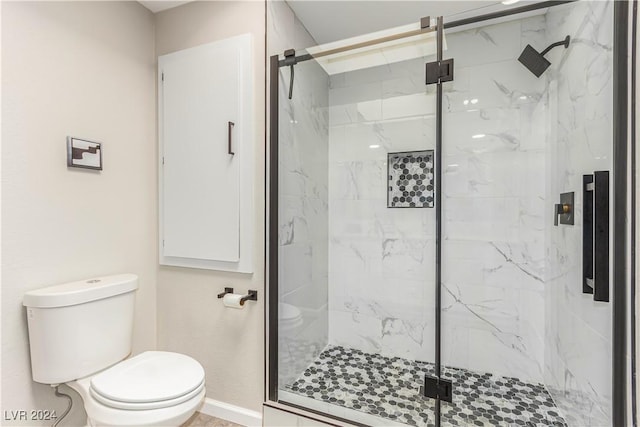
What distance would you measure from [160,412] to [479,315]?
62.0 inches

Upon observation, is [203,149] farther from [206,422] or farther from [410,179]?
[206,422]

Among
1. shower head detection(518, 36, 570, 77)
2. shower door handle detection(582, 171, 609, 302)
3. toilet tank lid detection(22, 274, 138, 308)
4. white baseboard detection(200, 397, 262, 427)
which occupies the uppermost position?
shower head detection(518, 36, 570, 77)

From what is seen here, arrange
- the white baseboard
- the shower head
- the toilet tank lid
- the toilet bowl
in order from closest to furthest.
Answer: the toilet bowl, the toilet tank lid, the shower head, the white baseboard

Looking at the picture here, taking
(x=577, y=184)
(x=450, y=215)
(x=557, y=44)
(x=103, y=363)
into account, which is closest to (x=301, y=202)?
(x=450, y=215)

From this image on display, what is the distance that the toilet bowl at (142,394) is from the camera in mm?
1096

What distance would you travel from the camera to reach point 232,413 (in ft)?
5.41

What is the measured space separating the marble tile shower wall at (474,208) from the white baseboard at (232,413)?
817mm

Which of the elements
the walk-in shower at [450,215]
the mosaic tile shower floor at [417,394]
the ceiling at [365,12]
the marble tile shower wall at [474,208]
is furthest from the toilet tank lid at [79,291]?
the ceiling at [365,12]

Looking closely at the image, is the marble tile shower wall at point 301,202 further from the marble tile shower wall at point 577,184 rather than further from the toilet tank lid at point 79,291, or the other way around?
the marble tile shower wall at point 577,184

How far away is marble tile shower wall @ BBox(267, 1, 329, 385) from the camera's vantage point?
1672 mm

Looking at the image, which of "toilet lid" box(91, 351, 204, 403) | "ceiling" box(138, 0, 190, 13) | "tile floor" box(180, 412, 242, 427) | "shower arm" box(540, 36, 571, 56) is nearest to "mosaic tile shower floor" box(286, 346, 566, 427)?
"tile floor" box(180, 412, 242, 427)

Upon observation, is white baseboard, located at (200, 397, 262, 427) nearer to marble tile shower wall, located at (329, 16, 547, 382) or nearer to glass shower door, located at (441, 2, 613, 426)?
marble tile shower wall, located at (329, 16, 547, 382)

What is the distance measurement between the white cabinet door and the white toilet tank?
17.9 inches

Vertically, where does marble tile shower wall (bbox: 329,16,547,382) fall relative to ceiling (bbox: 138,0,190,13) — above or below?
below
